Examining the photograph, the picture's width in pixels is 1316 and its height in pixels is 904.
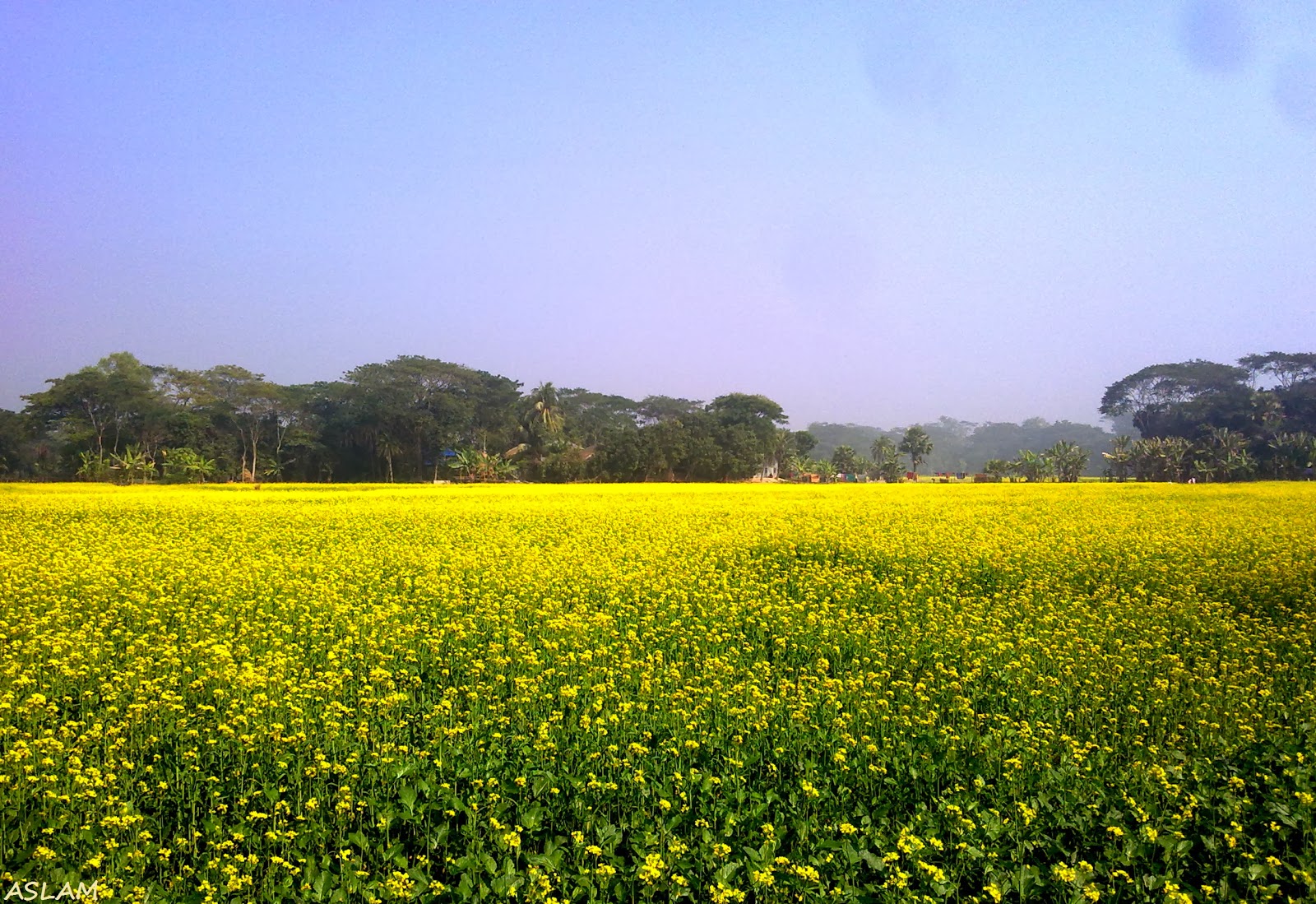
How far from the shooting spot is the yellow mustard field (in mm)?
3676

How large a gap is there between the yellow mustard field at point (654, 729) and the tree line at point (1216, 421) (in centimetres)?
4966

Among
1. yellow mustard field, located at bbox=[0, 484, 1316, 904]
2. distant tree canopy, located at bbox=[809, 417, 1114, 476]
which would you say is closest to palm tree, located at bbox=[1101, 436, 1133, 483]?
yellow mustard field, located at bbox=[0, 484, 1316, 904]

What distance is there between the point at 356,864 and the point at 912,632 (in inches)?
226

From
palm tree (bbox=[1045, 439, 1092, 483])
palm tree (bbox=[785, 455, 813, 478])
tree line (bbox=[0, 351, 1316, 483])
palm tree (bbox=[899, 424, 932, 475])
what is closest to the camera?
tree line (bbox=[0, 351, 1316, 483])

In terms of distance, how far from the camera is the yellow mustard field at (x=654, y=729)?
3.68 m

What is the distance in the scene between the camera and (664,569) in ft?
35.8

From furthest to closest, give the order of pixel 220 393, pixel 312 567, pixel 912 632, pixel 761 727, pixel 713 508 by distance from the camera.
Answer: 1. pixel 220 393
2. pixel 713 508
3. pixel 312 567
4. pixel 912 632
5. pixel 761 727

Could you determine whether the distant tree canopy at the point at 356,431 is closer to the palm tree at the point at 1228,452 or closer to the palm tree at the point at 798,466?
the palm tree at the point at 798,466

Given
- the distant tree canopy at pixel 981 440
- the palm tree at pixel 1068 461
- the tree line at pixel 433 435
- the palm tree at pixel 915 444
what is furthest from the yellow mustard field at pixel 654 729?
the distant tree canopy at pixel 981 440

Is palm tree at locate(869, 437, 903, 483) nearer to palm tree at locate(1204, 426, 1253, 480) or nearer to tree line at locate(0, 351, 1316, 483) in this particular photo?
tree line at locate(0, 351, 1316, 483)

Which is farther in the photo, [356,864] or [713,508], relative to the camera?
[713,508]

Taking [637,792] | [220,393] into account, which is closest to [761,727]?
[637,792]

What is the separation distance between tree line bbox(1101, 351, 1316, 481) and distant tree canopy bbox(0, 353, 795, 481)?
87.9 ft

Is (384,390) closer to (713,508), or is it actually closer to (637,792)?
(713,508)
